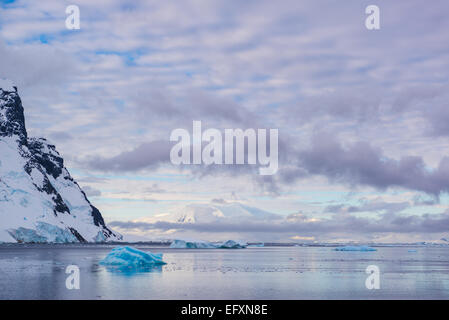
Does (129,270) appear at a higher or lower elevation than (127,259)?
lower

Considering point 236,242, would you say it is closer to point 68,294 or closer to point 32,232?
point 32,232

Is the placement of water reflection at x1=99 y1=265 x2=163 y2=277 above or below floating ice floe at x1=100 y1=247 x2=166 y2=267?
below

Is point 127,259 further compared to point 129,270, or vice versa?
point 127,259

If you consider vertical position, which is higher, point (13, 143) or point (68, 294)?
point (13, 143)

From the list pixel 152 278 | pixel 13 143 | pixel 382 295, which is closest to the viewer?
pixel 382 295

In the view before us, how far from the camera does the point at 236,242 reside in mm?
162750

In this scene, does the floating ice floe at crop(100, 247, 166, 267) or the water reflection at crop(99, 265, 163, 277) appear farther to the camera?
the floating ice floe at crop(100, 247, 166, 267)

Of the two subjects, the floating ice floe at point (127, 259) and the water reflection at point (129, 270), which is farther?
the floating ice floe at point (127, 259)

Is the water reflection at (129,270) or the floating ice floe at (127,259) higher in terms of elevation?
the floating ice floe at (127,259)
